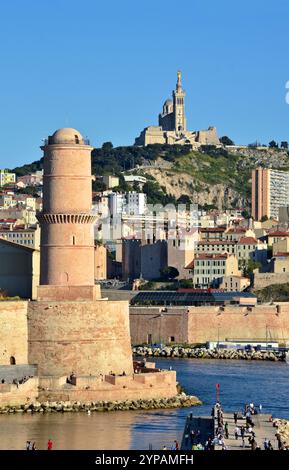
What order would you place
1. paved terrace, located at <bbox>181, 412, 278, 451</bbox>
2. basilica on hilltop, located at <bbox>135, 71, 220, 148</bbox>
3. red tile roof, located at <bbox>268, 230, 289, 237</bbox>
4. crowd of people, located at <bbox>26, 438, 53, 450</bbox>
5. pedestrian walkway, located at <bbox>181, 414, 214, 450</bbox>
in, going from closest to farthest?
paved terrace, located at <bbox>181, 412, 278, 451</bbox>, crowd of people, located at <bbox>26, 438, 53, 450</bbox>, pedestrian walkway, located at <bbox>181, 414, 214, 450</bbox>, red tile roof, located at <bbox>268, 230, 289, 237</bbox>, basilica on hilltop, located at <bbox>135, 71, 220, 148</bbox>

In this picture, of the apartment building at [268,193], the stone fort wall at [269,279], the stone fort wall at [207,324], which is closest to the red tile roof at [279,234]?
the stone fort wall at [269,279]

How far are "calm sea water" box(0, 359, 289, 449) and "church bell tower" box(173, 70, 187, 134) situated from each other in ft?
360

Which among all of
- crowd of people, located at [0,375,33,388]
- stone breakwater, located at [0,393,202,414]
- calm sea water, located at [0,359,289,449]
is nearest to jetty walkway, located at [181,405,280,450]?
calm sea water, located at [0,359,289,449]

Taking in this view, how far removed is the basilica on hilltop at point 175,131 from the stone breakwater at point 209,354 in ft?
306

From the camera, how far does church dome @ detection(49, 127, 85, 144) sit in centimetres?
4250

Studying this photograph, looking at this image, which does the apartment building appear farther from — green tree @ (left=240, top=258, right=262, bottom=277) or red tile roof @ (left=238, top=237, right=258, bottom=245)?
green tree @ (left=240, top=258, right=262, bottom=277)

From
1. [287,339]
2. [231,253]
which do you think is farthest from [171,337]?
[231,253]

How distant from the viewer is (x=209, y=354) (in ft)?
216

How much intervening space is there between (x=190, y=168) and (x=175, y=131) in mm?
12119

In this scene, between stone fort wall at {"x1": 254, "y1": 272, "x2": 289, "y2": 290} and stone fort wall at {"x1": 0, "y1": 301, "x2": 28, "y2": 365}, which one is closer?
stone fort wall at {"x1": 0, "y1": 301, "x2": 28, "y2": 365}

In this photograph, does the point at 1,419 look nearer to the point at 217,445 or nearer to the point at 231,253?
the point at 217,445

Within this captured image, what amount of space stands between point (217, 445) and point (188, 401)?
39.6 ft

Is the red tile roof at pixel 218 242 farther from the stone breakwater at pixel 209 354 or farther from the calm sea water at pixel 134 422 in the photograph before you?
the calm sea water at pixel 134 422
